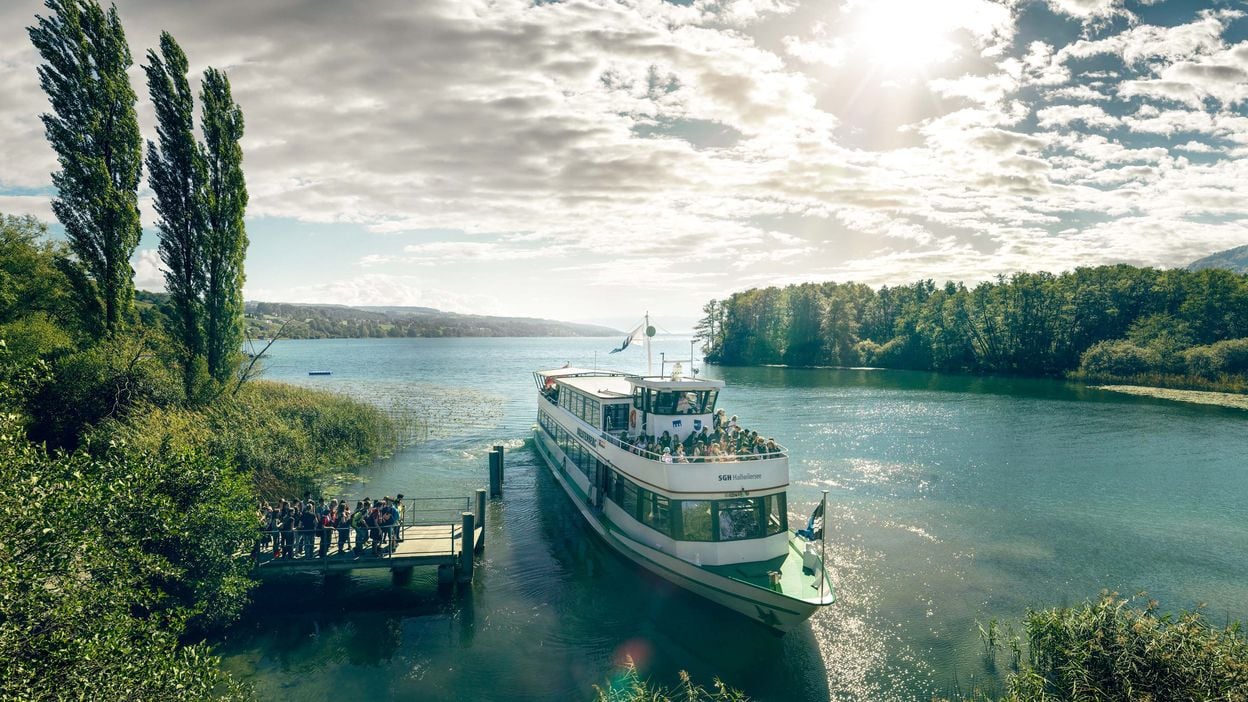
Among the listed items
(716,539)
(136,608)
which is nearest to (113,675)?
(136,608)

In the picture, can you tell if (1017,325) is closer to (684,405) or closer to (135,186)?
(684,405)

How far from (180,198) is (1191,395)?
95111 millimetres

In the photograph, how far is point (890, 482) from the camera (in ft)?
114

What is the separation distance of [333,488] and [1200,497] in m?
47.1

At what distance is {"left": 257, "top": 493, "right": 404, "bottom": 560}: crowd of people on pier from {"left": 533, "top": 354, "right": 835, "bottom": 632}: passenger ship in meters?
8.12

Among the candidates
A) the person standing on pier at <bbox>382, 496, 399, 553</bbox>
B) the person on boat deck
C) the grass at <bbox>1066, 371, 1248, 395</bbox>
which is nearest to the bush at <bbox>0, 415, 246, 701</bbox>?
the person standing on pier at <bbox>382, 496, 399, 553</bbox>

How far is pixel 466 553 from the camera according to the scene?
21.4m

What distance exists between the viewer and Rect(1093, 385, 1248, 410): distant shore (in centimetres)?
6106

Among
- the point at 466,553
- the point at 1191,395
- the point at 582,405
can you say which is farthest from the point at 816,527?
the point at 1191,395

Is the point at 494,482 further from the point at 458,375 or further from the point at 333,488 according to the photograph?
the point at 458,375

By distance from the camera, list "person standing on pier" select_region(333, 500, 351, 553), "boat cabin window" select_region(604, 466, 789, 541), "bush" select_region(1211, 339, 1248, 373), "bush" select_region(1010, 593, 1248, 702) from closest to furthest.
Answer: "bush" select_region(1010, 593, 1248, 702) → "boat cabin window" select_region(604, 466, 789, 541) → "person standing on pier" select_region(333, 500, 351, 553) → "bush" select_region(1211, 339, 1248, 373)

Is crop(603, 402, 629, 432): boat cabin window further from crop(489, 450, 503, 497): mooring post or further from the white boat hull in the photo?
crop(489, 450, 503, 497): mooring post

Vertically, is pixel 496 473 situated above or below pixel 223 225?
below

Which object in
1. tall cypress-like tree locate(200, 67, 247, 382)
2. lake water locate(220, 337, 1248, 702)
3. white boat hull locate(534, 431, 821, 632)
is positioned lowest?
lake water locate(220, 337, 1248, 702)
